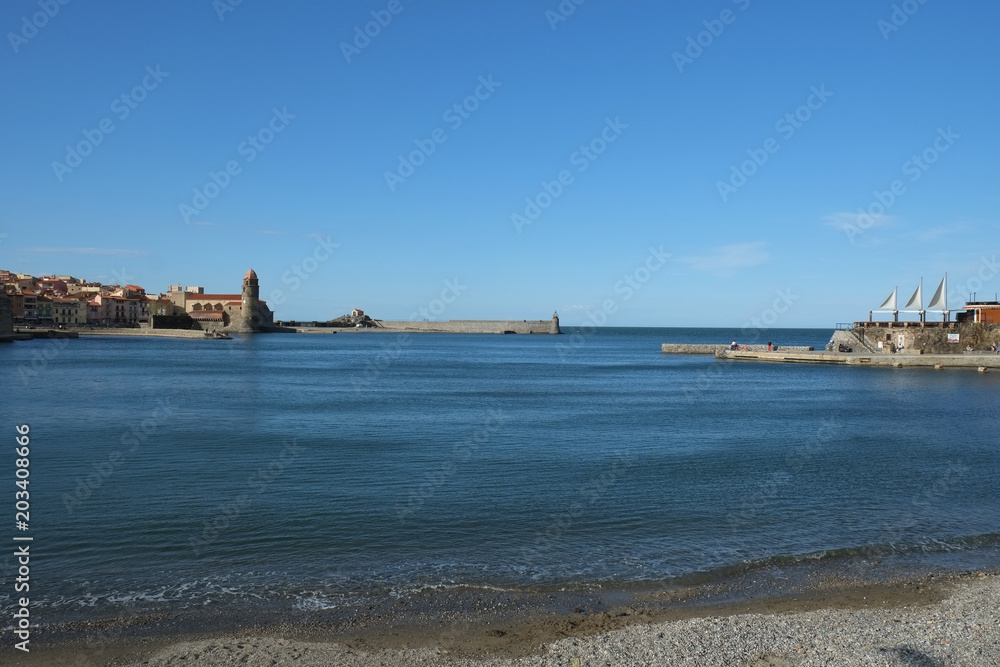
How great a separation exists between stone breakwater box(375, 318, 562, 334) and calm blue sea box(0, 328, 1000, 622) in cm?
15874

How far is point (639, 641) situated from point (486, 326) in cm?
18797

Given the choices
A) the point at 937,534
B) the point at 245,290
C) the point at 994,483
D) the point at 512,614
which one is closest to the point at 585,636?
the point at 512,614

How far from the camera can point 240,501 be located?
48.8 feet

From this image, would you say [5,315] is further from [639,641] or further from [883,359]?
[639,641]

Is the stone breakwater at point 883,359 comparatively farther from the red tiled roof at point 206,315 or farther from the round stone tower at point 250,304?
the red tiled roof at point 206,315

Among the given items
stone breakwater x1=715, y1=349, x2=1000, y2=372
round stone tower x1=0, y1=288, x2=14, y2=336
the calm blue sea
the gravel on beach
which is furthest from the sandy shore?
round stone tower x1=0, y1=288, x2=14, y2=336

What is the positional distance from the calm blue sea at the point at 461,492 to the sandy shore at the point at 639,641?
127 centimetres

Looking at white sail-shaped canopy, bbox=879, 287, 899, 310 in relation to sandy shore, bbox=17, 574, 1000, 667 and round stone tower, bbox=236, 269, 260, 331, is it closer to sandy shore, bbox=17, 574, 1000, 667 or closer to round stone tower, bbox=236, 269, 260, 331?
sandy shore, bbox=17, 574, 1000, 667

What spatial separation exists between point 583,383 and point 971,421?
24.1m

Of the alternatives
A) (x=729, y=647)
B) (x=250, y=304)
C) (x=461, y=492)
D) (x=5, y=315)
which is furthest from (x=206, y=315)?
(x=729, y=647)

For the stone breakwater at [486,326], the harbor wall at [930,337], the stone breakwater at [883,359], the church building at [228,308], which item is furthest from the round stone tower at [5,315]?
the stone breakwater at [486,326]

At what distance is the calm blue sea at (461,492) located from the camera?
1098cm

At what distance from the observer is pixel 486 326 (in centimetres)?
19612

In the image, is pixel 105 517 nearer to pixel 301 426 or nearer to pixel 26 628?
pixel 26 628
